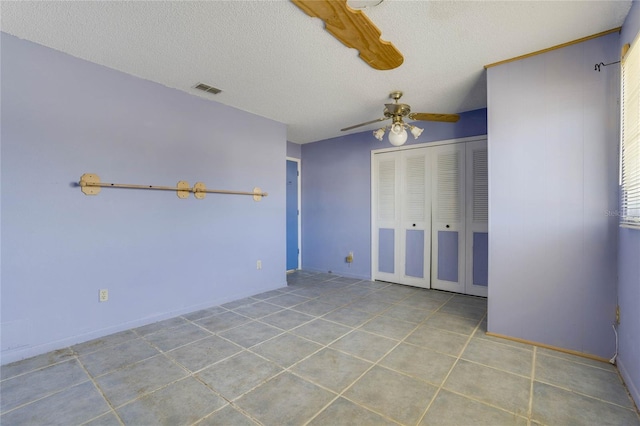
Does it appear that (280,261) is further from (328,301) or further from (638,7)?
(638,7)

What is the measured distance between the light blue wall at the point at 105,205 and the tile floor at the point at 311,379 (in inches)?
14.0

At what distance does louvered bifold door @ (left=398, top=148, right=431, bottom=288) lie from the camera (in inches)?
168

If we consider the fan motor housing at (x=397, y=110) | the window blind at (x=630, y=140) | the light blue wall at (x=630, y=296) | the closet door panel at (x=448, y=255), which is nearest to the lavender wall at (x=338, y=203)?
the closet door panel at (x=448, y=255)

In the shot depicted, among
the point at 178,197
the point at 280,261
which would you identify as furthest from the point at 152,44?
the point at 280,261

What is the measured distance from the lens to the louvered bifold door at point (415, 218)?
4.27 meters

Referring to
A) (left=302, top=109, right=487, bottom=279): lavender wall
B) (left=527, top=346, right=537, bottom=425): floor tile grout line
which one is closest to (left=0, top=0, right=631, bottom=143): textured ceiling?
(left=302, top=109, right=487, bottom=279): lavender wall

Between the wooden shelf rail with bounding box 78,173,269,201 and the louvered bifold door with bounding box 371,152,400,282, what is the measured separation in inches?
74.6

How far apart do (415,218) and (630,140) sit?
104 inches

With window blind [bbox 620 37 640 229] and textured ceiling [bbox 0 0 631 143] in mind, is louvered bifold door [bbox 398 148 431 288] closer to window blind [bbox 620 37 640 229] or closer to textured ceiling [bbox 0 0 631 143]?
textured ceiling [bbox 0 0 631 143]

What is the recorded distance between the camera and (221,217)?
142 inches

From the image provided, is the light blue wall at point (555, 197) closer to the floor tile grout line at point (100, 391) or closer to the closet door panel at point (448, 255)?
the closet door panel at point (448, 255)

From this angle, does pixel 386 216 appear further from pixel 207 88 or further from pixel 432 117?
pixel 207 88

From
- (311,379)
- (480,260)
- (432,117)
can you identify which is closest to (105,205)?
(311,379)

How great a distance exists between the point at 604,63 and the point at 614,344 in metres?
2.13
